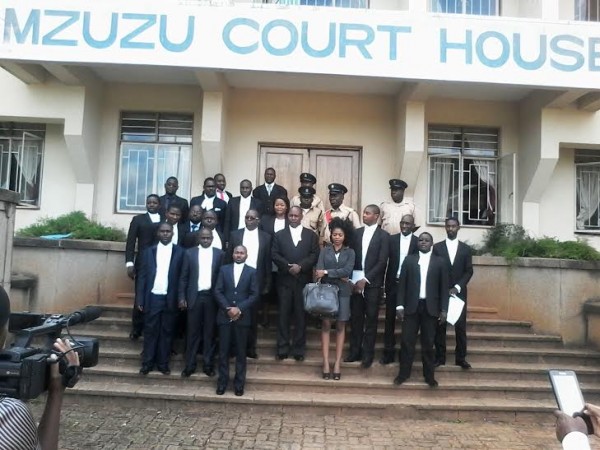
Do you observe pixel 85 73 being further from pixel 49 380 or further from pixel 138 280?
pixel 49 380

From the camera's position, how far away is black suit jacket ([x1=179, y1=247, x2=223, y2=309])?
6417mm

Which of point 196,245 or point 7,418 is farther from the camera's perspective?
point 196,245

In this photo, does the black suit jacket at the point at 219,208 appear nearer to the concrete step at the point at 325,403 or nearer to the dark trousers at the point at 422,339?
the concrete step at the point at 325,403

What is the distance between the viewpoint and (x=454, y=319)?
256 inches

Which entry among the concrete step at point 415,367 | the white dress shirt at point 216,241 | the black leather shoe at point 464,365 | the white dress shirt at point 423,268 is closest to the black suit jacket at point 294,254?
the white dress shirt at point 216,241

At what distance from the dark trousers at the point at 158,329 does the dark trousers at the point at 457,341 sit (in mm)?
3233

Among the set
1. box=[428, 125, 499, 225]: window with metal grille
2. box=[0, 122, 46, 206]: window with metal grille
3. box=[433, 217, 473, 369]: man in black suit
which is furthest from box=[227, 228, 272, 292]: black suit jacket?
box=[0, 122, 46, 206]: window with metal grille

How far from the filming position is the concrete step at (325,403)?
20.2 feet

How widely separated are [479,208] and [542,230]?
1.12m

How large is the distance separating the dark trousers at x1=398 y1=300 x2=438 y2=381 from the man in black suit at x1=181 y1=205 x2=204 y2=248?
2.89 metres

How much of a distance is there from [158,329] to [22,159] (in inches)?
201

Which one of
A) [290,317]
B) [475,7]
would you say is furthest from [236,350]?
[475,7]

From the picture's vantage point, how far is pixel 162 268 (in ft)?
21.8

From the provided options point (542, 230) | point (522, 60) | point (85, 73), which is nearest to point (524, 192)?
point (542, 230)
